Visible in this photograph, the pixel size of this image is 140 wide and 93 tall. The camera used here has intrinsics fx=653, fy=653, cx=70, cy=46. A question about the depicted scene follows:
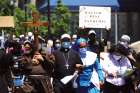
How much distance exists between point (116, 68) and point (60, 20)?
80.2 ft

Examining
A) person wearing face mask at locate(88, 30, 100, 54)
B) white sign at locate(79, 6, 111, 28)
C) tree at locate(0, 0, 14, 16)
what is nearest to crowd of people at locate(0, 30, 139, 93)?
person wearing face mask at locate(88, 30, 100, 54)

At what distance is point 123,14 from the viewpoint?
141ft

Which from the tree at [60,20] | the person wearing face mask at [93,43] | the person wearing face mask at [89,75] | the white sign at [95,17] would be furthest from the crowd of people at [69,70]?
the tree at [60,20]

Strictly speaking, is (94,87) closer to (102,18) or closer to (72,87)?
(72,87)

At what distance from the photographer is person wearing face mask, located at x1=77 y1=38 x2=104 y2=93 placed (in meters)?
13.8

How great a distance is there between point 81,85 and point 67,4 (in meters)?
23.7

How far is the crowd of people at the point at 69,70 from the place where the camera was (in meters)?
12.9

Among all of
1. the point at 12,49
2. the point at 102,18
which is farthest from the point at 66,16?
the point at 12,49

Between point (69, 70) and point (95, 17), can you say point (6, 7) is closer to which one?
point (95, 17)

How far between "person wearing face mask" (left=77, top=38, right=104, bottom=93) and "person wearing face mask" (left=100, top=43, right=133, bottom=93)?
73 cm

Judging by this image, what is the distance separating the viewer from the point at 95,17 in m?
19.2

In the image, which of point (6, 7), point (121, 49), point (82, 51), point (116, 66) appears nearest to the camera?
point (121, 49)

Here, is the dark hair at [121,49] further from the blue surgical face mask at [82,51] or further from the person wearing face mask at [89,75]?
the blue surgical face mask at [82,51]

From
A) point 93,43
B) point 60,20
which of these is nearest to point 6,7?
point 60,20
